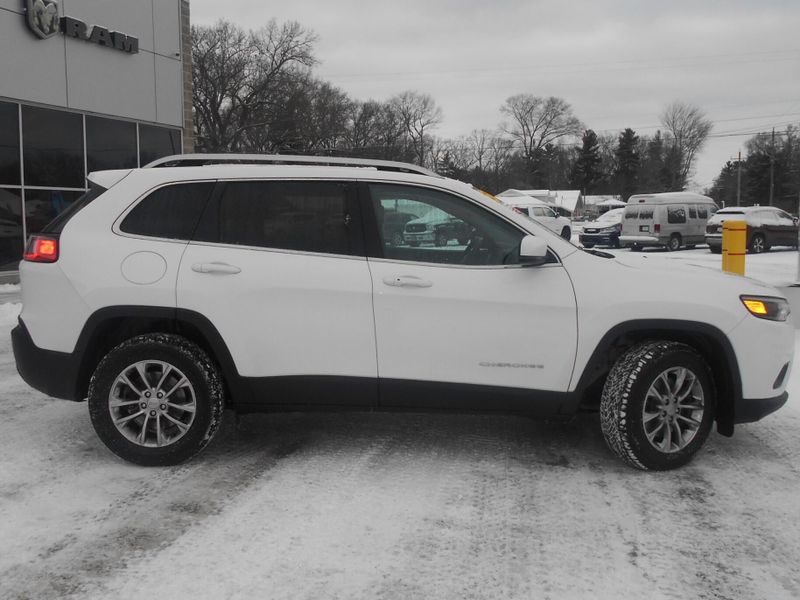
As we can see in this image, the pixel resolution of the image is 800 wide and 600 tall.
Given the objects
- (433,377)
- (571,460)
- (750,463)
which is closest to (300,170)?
(433,377)

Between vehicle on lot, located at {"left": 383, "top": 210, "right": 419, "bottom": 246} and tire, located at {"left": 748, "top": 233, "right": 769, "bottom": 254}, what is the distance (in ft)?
77.2

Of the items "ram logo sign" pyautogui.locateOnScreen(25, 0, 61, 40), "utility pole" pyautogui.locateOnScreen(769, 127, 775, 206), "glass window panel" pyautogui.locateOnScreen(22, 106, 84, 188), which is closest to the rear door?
"ram logo sign" pyautogui.locateOnScreen(25, 0, 61, 40)

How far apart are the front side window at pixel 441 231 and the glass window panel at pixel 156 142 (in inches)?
611

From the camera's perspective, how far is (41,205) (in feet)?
51.9

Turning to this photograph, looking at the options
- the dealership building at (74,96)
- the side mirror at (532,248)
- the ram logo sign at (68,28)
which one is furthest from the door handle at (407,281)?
the ram logo sign at (68,28)

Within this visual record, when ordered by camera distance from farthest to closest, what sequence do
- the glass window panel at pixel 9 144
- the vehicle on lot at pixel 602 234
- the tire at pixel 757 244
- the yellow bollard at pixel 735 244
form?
the vehicle on lot at pixel 602 234, the tire at pixel 757 244, the glass window panel at pixel 9 144, the yellow bollard at pixel 735 244

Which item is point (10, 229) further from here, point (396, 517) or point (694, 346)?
point (694, 346)

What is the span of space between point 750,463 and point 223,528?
306cm

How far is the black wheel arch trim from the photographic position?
3.95m

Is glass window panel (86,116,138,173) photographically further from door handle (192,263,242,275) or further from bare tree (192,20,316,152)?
bare tree (192,20,316,152)

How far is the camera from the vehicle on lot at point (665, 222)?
2620 centimetres

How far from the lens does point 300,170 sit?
4207mm

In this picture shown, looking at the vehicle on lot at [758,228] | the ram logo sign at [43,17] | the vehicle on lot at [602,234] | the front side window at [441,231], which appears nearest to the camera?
the front side window at [441,231]

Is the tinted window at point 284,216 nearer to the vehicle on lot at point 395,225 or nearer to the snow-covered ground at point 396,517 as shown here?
the vehicle on lot at point 395,225
